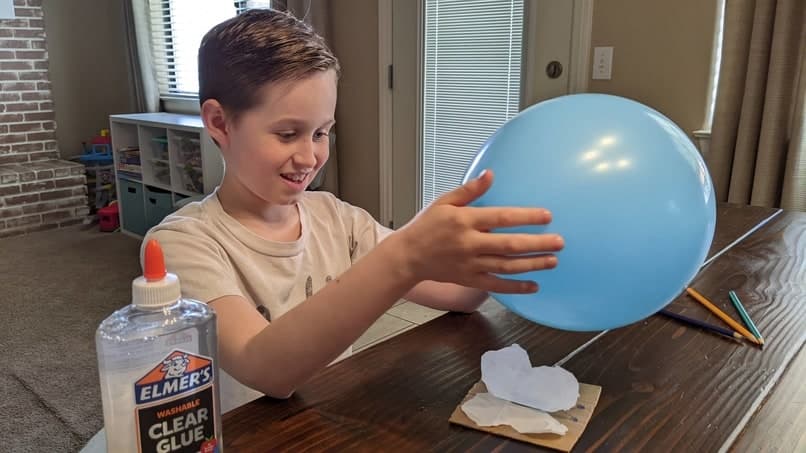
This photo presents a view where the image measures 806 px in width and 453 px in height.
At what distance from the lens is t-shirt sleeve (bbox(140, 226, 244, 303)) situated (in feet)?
2.72

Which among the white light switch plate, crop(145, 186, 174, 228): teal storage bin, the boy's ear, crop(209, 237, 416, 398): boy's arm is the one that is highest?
the white light switch plate

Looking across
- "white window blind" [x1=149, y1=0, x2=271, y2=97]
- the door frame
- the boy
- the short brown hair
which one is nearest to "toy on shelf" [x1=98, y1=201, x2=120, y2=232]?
"white window blind" [x1=149, y1=0, x2=271, y2=97]

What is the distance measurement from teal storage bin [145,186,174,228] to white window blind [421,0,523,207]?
1716mm

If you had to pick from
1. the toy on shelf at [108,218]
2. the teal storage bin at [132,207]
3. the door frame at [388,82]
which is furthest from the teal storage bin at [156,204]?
the door frame at [388,82]

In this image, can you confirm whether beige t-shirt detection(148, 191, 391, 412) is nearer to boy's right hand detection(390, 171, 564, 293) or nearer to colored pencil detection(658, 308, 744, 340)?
boy's right hand detection(390, 171, 564, 293)

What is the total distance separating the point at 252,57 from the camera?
920 mm

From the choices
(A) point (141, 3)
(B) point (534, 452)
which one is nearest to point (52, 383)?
(B) point (534, 452)

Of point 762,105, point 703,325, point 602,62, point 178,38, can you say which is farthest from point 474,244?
point 178,38

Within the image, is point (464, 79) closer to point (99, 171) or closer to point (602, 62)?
point (602, 62)

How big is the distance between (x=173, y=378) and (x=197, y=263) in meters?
0.36

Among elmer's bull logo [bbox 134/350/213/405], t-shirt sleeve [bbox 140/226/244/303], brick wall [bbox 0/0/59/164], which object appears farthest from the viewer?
brick wall [bbox 0/0/59/164]

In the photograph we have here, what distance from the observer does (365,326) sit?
26.3 inches

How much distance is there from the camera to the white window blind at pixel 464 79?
280 cm

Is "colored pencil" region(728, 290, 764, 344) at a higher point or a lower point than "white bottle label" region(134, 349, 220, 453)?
lower
